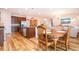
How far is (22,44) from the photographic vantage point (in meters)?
2.74

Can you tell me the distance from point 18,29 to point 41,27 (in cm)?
47

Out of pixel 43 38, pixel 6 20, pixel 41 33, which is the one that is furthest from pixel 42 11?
pixel 6 20

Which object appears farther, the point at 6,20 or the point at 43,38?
the point at 43,38

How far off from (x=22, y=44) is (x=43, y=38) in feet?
1.48

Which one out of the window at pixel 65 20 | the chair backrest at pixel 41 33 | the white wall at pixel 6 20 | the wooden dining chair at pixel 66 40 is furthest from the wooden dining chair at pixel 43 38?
the white wall at pixel 6 20

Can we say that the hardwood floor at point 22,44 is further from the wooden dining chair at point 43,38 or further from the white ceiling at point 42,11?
the white ceiling at point 42,11

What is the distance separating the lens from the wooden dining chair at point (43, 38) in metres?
2.76

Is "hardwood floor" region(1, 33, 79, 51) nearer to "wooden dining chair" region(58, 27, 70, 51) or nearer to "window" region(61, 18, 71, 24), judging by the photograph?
"wooden dining chair" region(58, 27, 70, 51)

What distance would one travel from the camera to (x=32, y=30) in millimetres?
2740

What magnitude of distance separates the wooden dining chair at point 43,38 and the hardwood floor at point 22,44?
10cm

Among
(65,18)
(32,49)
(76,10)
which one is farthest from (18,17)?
(76,10)

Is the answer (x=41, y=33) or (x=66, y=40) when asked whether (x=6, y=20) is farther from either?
(x=66, y=40)

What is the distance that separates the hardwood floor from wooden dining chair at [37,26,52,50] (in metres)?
0.10

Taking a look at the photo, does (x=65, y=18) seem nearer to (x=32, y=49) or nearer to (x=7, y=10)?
(x=32, y=49)
